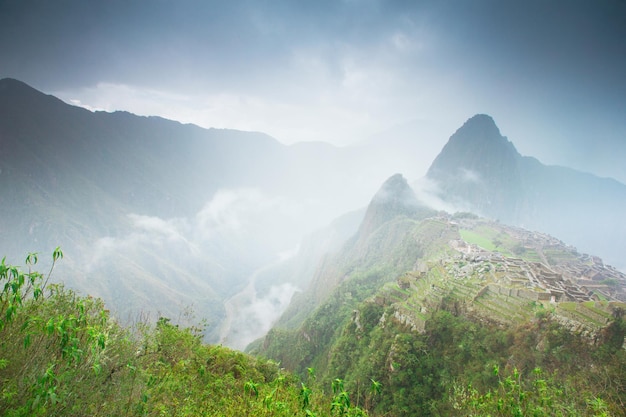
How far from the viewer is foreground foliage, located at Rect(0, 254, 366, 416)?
19.7ft

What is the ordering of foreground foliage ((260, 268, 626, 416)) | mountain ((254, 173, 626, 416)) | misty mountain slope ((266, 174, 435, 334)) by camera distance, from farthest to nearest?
misty mountain slope ((266, 174, 435, 334)) < mountain ((254, 173, 626, 416)) < foreground foliage ((260, 268, 626, 416))

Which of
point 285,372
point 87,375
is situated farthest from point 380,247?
point 87,375

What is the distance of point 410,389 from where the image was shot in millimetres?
27781

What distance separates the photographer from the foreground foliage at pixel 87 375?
6.01 m

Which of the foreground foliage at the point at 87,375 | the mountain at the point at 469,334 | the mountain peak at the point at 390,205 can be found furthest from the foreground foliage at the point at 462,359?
the mountain peak at the point at 390,205

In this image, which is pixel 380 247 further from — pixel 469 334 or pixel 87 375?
pixel 87 375

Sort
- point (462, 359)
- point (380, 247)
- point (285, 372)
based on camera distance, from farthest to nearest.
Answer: point (380, 247) < point (462, 359) < point (285, 372)

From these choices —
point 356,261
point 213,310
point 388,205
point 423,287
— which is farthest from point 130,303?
point 423,287

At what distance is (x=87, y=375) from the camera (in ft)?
26.5

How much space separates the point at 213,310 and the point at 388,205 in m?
147

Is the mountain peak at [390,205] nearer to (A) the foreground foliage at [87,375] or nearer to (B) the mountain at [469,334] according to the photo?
(B) the mountain at [469,334]

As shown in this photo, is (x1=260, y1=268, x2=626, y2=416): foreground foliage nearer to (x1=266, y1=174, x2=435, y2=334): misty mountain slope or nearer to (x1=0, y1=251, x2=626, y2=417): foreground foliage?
(x1=0, y1=251, x2=626, y2=417): foreground foliage

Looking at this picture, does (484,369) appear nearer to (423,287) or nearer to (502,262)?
(423,287)

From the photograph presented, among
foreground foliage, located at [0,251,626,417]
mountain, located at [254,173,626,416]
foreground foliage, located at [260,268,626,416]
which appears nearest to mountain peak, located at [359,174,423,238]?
mountain, located at [254,173,626,416]
